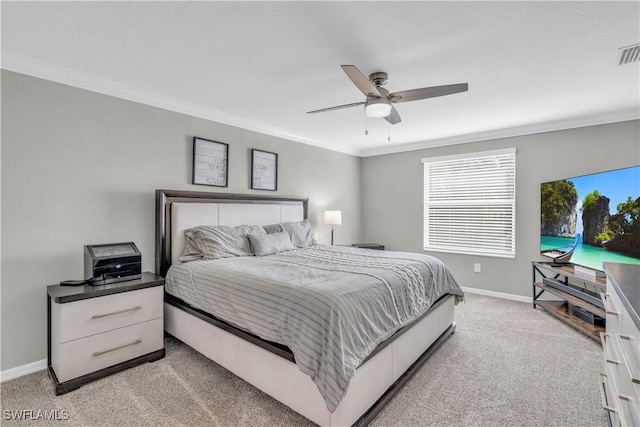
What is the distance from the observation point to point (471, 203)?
186 inches

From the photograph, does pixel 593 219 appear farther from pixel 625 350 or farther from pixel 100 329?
pixel 100 329

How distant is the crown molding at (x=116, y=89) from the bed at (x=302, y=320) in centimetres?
92

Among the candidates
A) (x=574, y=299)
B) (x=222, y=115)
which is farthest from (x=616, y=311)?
(x=222, y=115)

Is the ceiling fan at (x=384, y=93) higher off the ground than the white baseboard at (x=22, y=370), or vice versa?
the ceiling fan at (x=384, y=93)

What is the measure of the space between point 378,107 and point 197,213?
216 cm

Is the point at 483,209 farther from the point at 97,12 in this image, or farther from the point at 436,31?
the point at 97,12

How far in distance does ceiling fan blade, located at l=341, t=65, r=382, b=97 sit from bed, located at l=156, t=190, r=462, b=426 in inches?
53.5

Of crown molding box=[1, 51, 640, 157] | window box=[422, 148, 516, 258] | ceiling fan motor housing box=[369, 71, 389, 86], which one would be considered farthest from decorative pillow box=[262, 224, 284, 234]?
window box=[422, 148, 516, 258]

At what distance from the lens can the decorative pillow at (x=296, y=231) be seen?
385 cm

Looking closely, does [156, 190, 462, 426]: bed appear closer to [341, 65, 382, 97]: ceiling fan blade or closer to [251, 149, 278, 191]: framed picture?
[251, 149, 278, 191]: framed picture

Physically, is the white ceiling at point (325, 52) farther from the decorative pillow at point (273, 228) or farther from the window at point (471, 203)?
the decorative pillow at point (273, 228)

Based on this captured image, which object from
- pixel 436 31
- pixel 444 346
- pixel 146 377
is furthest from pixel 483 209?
pixel 146 377

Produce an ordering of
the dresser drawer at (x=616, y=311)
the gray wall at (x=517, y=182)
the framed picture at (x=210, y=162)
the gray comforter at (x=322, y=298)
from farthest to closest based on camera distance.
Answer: the gray wall at (x=517, y=182) → the framed picture at (x=210, y=162) → the gray comforter at (x=322, y=298) → the dresser drawer at (x=616, y=311)

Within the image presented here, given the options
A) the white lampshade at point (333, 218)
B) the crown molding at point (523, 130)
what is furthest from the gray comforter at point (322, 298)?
the crown molding at point (523, 130)
